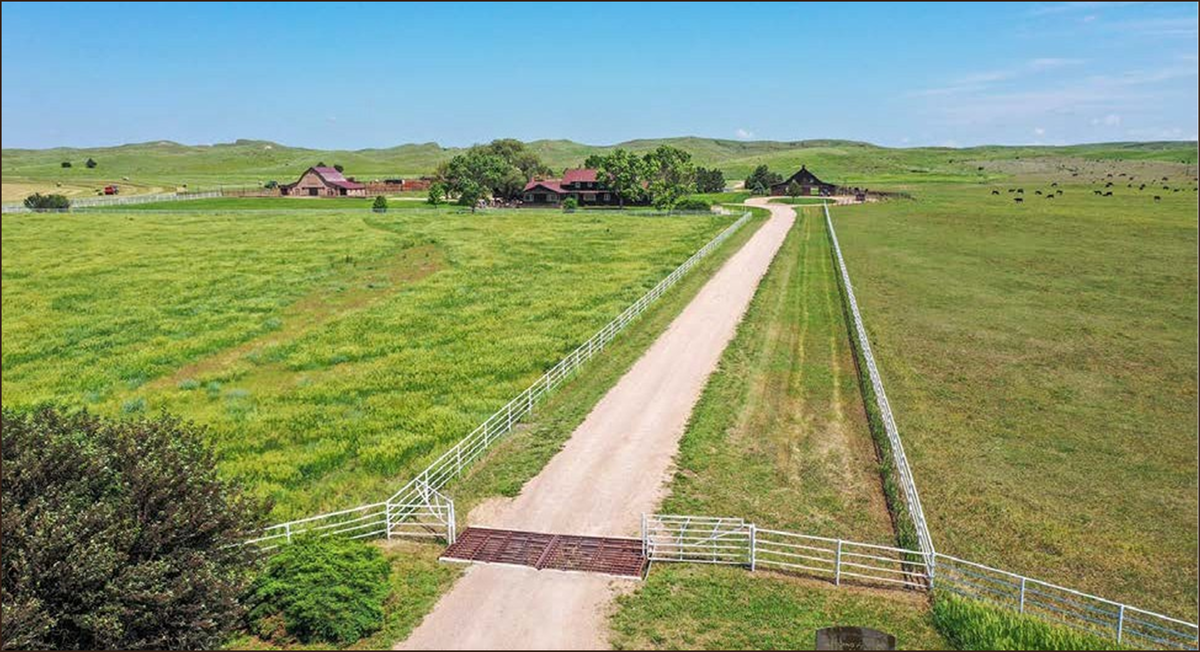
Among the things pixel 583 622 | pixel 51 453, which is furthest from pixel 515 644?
pixel 51 453

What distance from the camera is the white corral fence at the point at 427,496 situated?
20828 millimetres

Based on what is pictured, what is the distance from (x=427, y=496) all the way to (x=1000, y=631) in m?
15.0

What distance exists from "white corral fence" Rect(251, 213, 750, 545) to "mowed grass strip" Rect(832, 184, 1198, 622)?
14.5 m

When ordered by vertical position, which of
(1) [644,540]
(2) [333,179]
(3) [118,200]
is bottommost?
(1) [644,540]

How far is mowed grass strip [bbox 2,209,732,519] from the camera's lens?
29.5 m

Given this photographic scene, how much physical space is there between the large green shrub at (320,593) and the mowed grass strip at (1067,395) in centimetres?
1468

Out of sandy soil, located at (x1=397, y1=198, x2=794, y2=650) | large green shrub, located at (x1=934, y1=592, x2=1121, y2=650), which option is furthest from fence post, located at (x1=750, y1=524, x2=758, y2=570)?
large green shrub, located at (x1=934, y1=592, x2=1121, y2=650)

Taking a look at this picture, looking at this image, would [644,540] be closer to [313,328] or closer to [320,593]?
[320,593]

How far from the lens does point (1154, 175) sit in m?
22.9

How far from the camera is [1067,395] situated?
2891 centimetres

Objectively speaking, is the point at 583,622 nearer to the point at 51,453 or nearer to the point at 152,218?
the point at 51,453

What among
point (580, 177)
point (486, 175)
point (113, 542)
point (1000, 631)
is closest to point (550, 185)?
point (580, 177)

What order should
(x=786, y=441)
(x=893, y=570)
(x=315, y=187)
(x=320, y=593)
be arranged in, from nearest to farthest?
(x=320, y=593), (x=893, y=570), (x=786, y=441), (x=315, y=187)

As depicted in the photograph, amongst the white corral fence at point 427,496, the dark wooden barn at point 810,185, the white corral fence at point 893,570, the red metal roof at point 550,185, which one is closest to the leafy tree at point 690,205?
the red metal roof at point 550,185
